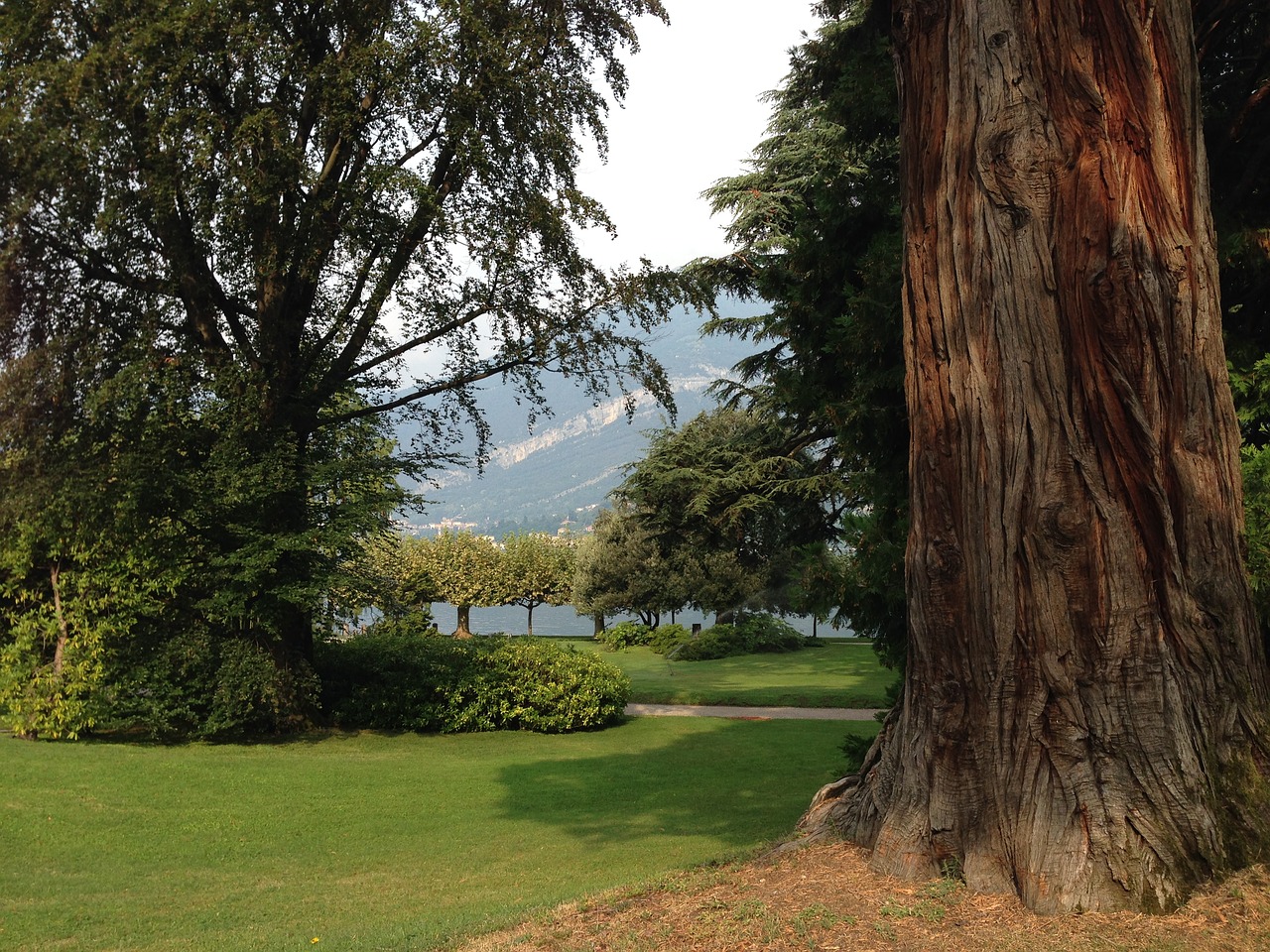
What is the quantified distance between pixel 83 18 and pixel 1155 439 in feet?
46.8

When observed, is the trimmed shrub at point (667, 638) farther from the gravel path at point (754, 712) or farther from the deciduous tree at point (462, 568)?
the gravel path at point (754, 712)

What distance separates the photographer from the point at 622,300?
54.1ft

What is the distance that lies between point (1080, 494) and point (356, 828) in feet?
25.7

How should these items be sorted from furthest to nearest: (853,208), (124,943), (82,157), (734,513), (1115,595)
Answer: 1. (734,513)
2. (82,157)
3. (853,208)
4. (124,943)
5. (1115,595)

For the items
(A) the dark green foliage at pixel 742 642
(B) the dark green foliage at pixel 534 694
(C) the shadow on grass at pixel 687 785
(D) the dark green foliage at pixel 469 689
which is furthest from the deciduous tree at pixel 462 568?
(C) the shadow on grass at pixel 687 785

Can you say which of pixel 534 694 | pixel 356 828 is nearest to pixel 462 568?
pixel 534 694

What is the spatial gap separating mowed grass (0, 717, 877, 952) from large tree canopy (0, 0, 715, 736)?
3141mm

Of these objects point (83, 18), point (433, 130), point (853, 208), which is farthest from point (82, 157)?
point (853, 208)

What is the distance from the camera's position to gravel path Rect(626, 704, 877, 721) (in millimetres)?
16938

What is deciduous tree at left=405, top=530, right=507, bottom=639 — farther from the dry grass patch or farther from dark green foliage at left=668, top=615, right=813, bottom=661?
the dry grass patch

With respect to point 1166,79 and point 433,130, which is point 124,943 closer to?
point 1166,79

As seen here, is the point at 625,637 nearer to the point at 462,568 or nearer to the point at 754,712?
the point at 462,568

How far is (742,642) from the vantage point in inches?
1232

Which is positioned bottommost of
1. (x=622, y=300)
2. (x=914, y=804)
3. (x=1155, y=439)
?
(x=914, y=804)
